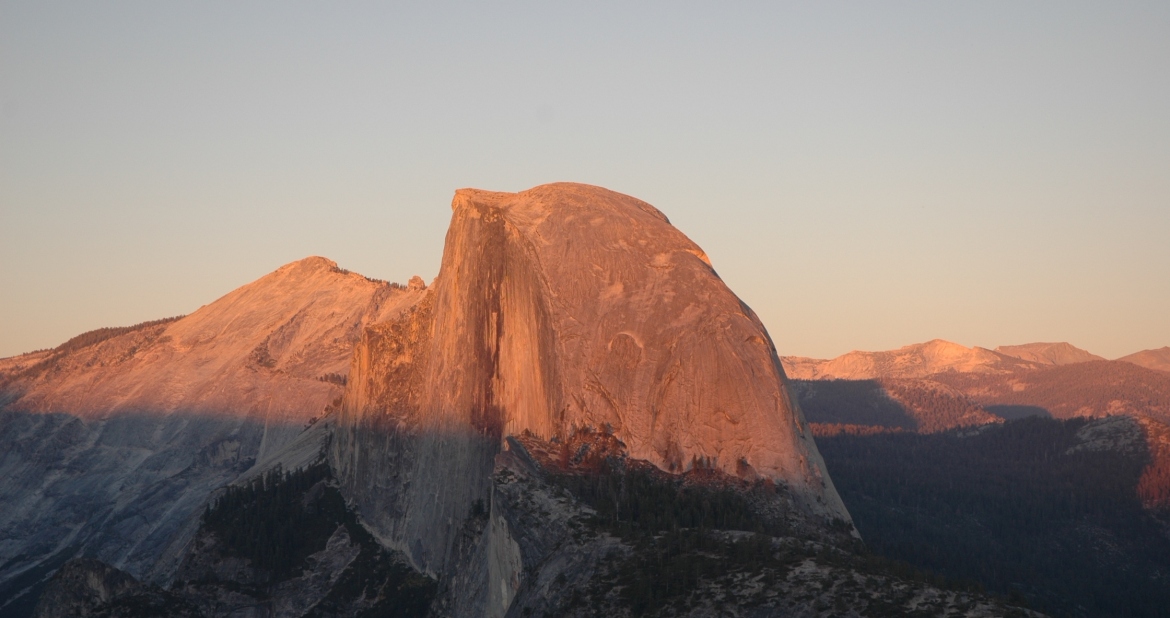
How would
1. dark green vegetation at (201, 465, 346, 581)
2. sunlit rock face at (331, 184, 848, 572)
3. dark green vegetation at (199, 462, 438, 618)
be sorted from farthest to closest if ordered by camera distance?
dark green vegetation at (201, 465, 346, 581)
dark green vegetation at (199, 462, 438, 618)
sunlit rock face at (331, 184, 848, 572)

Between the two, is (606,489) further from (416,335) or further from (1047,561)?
(1047,561)

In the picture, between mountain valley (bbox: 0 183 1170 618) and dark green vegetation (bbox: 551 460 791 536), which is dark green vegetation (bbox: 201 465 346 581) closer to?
mountain valley (bbox: 0 183 1170 618)

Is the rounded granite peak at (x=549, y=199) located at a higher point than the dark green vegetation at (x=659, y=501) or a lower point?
higher

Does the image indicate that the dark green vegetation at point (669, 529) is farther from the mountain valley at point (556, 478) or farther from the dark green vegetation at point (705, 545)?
the mountain valley at point (556, 478)

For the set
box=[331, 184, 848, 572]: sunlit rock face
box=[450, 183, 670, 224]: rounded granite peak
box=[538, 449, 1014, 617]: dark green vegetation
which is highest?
box=[450, 183, 670, 224]: rounded granite peak

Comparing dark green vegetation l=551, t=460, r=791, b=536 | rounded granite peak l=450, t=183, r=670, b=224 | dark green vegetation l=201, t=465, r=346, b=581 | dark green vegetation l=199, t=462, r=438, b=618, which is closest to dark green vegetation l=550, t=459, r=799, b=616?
dark green vegetation l=551, t=460, r=791, b=536

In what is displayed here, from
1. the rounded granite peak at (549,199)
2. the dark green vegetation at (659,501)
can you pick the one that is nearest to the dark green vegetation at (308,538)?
the dark green vegetation at (659,501)

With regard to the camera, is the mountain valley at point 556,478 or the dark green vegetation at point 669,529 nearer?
the dark green vegetation at point 669,529

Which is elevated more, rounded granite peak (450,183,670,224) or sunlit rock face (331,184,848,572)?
rounded granite peak (450,183,670,224)

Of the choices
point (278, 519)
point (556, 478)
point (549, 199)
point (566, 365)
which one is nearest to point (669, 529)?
point (556, 478)
